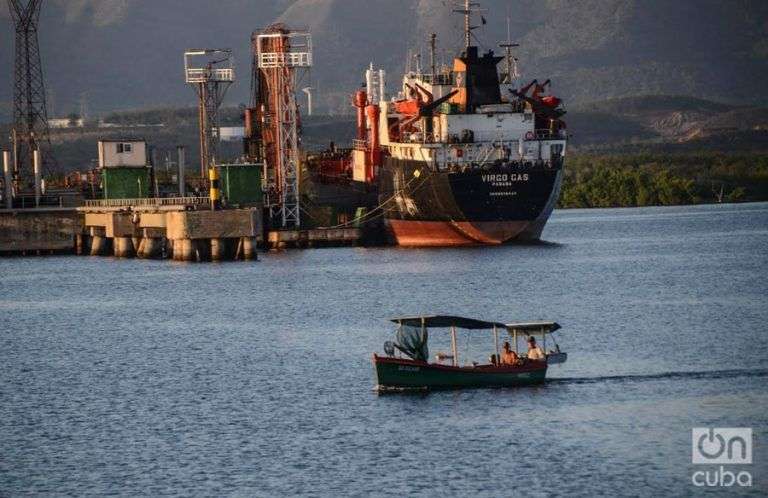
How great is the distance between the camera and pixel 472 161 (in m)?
127

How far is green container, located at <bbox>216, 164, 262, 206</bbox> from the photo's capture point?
132 metres

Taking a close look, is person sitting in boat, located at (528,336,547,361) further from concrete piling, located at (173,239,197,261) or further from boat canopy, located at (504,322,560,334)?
concrete piling, located at (173,239,197,261)

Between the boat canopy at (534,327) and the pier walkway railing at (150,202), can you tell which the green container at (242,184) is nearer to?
the pier walkway railing at (150,202)

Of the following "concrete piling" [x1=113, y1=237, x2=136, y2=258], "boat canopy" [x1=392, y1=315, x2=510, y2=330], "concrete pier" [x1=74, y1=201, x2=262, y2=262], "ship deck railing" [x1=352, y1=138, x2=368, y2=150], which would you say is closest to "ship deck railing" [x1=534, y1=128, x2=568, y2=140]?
"concrete pier" [x1=74, y1=201, x2=262, y2=262]

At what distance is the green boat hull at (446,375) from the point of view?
63.5 metres

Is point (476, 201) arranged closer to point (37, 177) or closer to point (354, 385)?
point (37, 177)

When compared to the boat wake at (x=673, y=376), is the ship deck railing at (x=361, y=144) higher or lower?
higher

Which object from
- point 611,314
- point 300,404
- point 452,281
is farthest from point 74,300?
point 300,404

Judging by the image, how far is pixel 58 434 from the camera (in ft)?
198

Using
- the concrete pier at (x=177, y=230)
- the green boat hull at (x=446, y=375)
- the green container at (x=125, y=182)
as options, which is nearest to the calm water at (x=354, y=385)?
the green boat hull at (x=446, y=375)

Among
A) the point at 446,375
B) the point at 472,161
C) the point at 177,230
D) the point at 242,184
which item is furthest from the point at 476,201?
the point at 446,375

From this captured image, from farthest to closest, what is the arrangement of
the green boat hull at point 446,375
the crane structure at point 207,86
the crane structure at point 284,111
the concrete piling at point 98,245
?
the crane structure at point 207,86 < the concrete piling at point 98,245 < the crane structure at point 284,111 < the green boat hull at point 446,375

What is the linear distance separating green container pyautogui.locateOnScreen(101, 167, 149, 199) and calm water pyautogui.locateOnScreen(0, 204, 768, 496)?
22483mm

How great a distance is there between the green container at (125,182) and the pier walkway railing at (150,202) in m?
1.19
